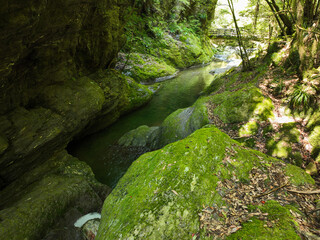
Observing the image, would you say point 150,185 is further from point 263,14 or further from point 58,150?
point 263,14

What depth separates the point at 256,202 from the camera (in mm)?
3051

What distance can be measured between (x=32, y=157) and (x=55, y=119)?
1.57m

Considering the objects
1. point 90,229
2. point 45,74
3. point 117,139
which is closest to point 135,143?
point 117,139

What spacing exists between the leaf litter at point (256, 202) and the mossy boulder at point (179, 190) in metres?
0.13

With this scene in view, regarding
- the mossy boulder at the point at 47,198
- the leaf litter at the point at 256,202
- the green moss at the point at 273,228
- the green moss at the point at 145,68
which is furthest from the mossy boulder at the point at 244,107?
the green moss at the point at 145,68

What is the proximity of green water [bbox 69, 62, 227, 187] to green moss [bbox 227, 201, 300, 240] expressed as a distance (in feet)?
18.6

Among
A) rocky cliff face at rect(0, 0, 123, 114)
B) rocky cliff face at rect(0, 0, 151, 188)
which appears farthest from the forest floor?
rocky cliff face at rect(0, 0, 151, 188)

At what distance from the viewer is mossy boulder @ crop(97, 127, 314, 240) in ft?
9.27

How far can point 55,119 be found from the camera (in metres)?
6.57

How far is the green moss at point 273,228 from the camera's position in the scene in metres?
2.37

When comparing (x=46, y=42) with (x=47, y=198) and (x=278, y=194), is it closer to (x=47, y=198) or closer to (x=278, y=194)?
(x=47, y=198)

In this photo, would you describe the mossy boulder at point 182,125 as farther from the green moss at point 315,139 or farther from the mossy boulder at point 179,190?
the green moss at point 315,139

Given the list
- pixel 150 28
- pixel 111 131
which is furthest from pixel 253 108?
pixel 150 28

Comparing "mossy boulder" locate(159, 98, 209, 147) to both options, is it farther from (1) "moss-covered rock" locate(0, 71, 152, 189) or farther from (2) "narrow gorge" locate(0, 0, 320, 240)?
(1) "moss-covered rock" locate(0, 71, 152, 189)
